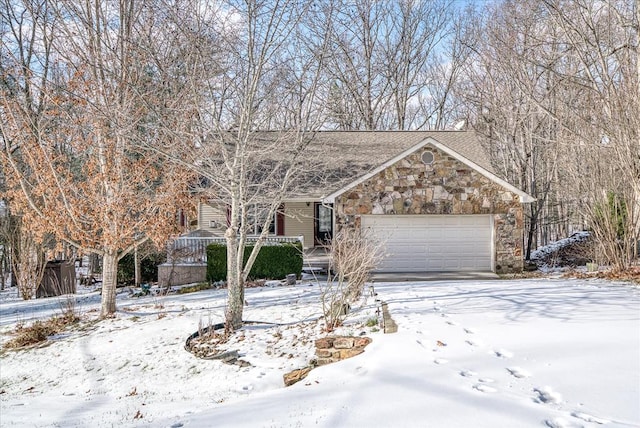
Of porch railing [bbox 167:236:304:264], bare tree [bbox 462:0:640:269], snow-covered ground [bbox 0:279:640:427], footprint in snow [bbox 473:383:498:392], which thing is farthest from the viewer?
porch railing [bbox 167:236:304:264]

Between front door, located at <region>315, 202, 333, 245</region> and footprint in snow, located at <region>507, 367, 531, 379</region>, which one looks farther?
front door, located at <region>315, 202, 333, 245</region>

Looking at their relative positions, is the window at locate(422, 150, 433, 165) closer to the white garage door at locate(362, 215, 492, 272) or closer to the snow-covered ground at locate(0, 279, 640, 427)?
the white garage door at locate(362, 215, 492, 272)

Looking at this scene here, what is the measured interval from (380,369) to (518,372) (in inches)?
51.6

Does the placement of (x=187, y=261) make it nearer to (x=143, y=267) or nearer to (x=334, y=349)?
(x=143, y=267)

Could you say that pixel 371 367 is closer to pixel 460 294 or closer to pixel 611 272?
pixel 460 294

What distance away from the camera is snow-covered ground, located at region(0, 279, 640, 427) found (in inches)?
153

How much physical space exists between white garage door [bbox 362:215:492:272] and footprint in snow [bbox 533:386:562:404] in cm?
989

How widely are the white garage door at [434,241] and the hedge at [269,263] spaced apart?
2.30 m

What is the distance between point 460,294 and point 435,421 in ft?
19.2

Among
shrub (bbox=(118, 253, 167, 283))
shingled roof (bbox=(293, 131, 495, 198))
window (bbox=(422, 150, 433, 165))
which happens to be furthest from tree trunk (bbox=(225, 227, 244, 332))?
window (bbox=(422, 150, 433, 165))

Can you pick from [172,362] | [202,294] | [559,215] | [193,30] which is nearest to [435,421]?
[172,362]

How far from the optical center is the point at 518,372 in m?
4.58

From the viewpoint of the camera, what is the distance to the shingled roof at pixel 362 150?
14.9 metres

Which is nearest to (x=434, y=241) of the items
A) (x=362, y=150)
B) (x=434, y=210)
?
(x=434, y=210)
